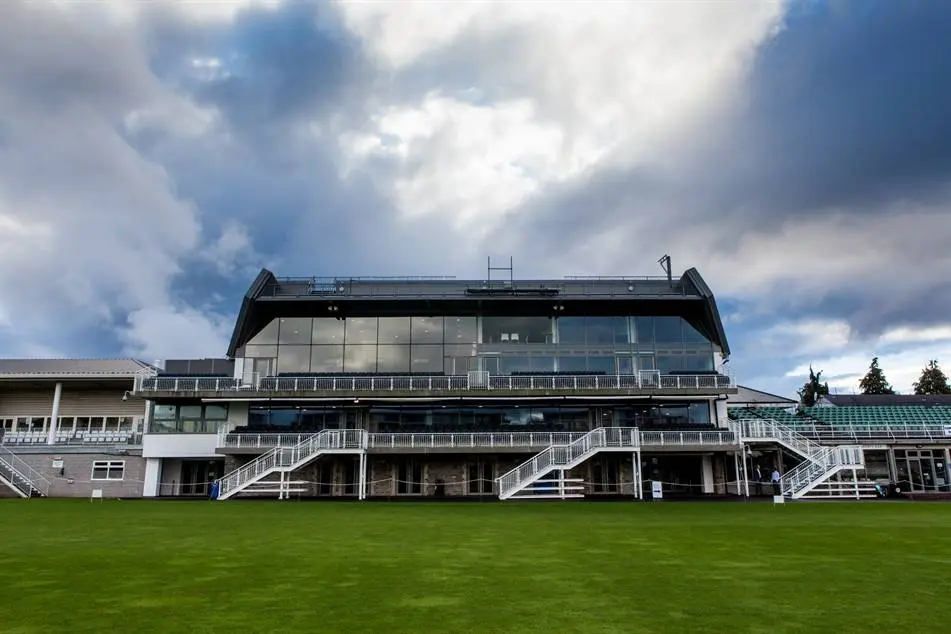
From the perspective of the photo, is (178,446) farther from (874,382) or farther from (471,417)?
(874,382)

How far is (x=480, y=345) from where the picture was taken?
3616cm

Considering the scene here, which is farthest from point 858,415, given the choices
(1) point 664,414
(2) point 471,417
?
(2) point 471,417

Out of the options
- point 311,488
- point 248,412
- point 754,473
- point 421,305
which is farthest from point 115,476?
point 754,473

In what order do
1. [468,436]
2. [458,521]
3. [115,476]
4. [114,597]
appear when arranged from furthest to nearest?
[115,476]
[468,436]
[458,521]
[114,597]

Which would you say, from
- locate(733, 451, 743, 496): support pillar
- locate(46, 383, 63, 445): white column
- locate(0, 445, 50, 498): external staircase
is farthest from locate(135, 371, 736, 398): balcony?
locate(46, 383, 63, 445): white column

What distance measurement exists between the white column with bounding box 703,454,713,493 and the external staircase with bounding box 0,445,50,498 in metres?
32.6

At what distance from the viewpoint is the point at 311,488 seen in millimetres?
33875

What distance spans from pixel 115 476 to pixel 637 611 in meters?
34.2

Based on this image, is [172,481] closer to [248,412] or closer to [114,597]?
[248,412]

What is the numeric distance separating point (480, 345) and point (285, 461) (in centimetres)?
1167

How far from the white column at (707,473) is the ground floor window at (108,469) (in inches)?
1158

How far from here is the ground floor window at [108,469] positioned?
3412 cm

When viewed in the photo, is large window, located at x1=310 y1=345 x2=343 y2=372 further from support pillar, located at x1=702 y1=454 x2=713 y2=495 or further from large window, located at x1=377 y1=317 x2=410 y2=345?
support pillar, located at x1=702 y1=454 x2=713 y2=495

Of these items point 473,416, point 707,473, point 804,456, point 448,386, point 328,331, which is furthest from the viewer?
point 328,331
